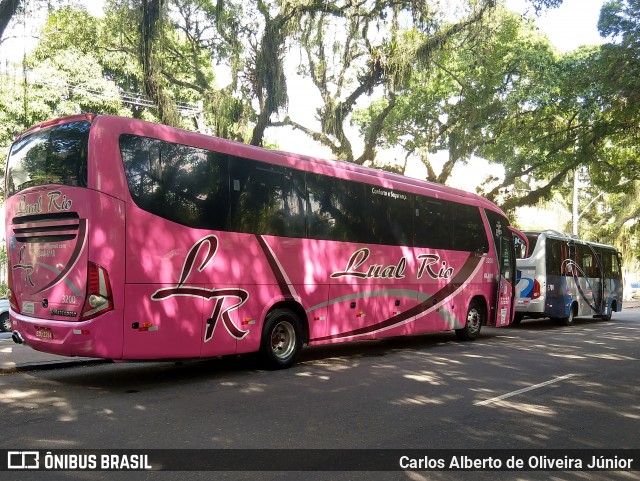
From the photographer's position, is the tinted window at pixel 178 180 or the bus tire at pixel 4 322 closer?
the tinted window at pixel 178 180

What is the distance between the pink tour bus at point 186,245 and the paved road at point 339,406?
2.22ft

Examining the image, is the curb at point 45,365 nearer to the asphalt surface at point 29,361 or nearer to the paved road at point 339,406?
the asphalt surface at point 29,361

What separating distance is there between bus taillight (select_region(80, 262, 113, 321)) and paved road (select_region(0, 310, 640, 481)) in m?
1.03

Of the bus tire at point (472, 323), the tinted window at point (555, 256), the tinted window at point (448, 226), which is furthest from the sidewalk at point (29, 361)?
the tinted window at point (555, 256)

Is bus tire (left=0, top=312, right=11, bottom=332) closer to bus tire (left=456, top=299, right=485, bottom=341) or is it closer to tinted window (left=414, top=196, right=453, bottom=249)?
tinted window (left=414, top=196, right=453, bottom=249)

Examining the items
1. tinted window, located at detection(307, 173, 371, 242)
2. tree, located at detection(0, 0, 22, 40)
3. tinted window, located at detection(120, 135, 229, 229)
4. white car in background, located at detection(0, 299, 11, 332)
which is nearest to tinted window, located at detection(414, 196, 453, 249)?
tinted window, located at detection(307, 173, 371, 242)

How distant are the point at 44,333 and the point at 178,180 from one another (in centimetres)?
257

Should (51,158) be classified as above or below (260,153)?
below

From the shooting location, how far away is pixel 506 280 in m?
15.2

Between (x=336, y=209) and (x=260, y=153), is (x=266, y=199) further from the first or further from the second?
(x=336, y=209)

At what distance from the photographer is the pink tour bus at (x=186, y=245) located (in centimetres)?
725

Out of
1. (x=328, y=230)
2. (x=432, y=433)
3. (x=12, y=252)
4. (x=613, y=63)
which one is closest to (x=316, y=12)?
(x=613, y=63)

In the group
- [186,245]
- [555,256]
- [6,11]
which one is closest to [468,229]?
[555,256]

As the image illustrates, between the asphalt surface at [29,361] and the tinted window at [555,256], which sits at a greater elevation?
the tinted window at [555,256]
